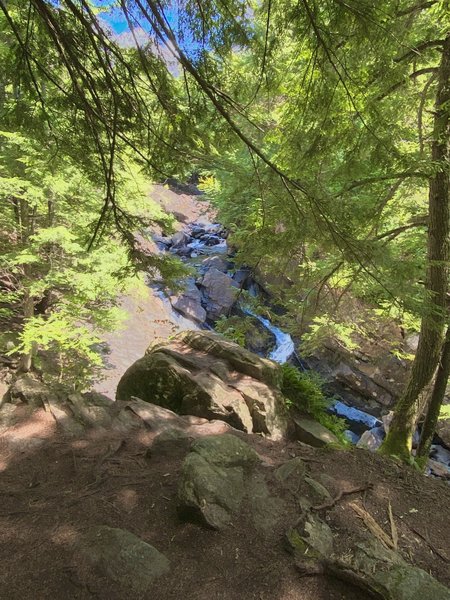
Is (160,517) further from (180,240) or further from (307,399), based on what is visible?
(180,240)

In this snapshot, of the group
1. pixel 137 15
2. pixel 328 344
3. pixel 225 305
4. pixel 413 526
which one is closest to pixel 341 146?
pixel 137 15

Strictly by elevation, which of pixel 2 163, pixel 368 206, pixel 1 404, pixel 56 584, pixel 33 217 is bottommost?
pixel 1 404

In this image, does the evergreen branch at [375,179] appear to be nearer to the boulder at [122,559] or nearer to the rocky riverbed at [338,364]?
the rocky riverbed at [338,364]

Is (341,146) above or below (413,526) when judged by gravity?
above

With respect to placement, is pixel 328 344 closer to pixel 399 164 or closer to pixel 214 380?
pixel 214 380

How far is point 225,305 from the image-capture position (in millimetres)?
18797

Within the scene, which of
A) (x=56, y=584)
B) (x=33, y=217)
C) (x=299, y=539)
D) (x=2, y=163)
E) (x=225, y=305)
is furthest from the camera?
(x=225, y=305)

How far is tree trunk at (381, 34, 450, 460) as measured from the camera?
461 cm

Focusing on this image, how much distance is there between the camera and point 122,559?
8.97 feet

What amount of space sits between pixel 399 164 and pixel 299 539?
3.88 meters

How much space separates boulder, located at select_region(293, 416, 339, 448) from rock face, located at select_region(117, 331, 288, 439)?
0.41 m

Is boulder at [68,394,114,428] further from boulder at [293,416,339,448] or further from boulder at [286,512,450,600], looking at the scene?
boulder at [293,416,339,448]

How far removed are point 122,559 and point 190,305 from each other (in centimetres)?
1639

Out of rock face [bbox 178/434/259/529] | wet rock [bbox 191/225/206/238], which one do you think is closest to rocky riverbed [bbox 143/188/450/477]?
wet rock [bbox 191/225/206/238]
